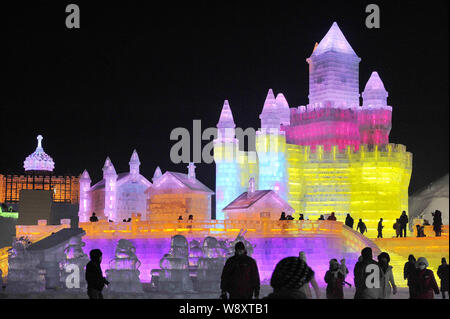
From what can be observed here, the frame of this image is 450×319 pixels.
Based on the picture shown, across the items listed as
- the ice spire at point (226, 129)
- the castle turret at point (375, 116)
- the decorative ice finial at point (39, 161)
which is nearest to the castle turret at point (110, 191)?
the decorative ice finial at point (39, 161)

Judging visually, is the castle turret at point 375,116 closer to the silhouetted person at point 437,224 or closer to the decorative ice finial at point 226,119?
the decorative ice finial at point 226,119

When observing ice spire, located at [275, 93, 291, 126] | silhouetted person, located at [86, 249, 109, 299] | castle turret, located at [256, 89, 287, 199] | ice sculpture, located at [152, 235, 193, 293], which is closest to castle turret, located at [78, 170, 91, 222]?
castle turret, located at [256, 89, 287, 199]

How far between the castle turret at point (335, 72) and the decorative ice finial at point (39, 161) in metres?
17.1

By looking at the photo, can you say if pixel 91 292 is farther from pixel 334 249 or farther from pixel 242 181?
pixel 242 181

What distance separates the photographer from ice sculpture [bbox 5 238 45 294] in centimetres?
2555

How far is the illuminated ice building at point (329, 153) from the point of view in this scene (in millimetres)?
45438

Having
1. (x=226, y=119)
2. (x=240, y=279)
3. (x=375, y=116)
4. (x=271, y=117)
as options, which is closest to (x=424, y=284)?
(x=240, y=279)

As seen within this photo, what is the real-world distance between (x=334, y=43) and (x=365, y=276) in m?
35.6

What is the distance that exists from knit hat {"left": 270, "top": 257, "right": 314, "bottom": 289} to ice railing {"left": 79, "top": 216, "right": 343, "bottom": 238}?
84.6ft

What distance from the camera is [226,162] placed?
150ft

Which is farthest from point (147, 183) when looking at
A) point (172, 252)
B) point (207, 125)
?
point (172, 252)

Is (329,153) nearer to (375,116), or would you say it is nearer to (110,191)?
(375,116)

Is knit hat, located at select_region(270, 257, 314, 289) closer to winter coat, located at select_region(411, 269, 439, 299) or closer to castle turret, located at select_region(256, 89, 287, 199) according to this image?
winter coat, located at select_region(411, 269, 439, 299)
